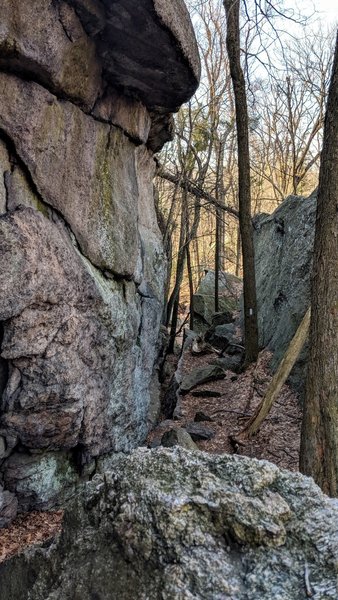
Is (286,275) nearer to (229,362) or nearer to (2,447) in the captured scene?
(229,362)

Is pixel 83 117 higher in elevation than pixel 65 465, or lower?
higher

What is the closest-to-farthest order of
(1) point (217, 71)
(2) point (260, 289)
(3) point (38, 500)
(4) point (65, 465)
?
(3) point (38, 500) → (4) point (65, 465) → (2) point (260, 289) → (1) point (217, 71)

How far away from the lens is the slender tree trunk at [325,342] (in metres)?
4.61

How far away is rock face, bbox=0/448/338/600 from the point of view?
182 cm

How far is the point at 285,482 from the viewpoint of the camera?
2305 millimetres

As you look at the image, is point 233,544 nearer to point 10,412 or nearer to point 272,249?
point 10,412

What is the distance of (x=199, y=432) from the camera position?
7891 mm

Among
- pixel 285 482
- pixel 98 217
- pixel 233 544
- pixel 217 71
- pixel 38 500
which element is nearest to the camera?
pixel 233 544

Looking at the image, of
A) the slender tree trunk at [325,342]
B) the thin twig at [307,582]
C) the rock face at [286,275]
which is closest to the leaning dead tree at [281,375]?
the rock face at [286,275]

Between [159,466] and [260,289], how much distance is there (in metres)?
11.9

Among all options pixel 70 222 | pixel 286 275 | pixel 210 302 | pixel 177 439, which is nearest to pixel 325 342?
pixel 177 439

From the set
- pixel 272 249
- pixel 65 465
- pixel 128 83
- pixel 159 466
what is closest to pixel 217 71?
pixel 272 249

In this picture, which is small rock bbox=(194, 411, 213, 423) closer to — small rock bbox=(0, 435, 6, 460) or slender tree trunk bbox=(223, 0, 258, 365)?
slender tree trunk bbox=(223, 0, 258, 365)

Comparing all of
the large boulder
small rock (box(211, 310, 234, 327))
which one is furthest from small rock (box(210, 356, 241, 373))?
the large boulder
